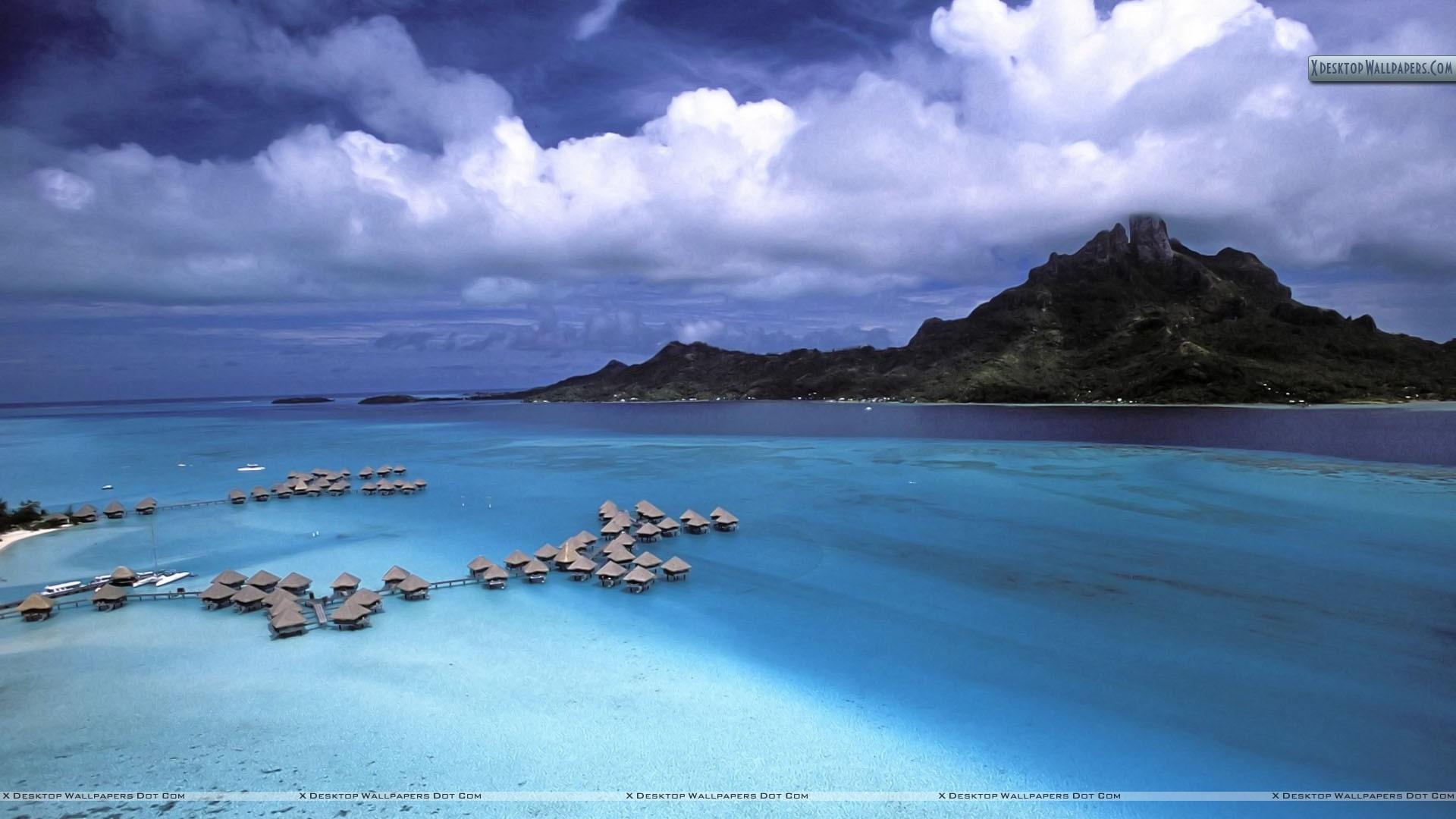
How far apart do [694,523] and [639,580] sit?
386 inches

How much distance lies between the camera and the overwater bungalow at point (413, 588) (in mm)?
26359

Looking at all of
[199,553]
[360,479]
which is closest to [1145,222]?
[360,479]

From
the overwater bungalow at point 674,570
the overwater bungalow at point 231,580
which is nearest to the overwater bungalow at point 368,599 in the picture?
the overwater bungalow at point 231,580

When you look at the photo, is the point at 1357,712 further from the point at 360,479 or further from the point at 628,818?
the point at 360,479

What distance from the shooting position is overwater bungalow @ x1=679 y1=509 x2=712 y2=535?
37.6 meters

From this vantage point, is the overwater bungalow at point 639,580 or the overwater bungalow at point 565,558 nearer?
the overwater bungalow at point 639,580

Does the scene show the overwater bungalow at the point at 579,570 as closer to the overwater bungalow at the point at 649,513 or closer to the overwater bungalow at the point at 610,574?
the overwater bungalow at the point at 610,574

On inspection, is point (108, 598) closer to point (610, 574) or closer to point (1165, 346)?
point (610, 574)

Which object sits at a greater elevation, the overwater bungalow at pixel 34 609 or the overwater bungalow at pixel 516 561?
the overwater bungalow at pixel 516 561

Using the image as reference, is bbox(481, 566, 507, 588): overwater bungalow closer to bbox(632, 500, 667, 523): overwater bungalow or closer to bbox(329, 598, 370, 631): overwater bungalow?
bbox(329, 598, 370, 631): overwater bungalow

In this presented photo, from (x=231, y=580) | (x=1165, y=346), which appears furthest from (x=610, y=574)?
(x=1165, y=346)

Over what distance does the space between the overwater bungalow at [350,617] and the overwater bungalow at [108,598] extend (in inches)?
240

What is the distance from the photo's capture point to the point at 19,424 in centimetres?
14762

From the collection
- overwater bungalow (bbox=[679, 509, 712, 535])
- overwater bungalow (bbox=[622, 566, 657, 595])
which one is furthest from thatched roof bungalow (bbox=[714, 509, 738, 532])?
overwater bungalow (bbox=[622, 566, 657, 595])
